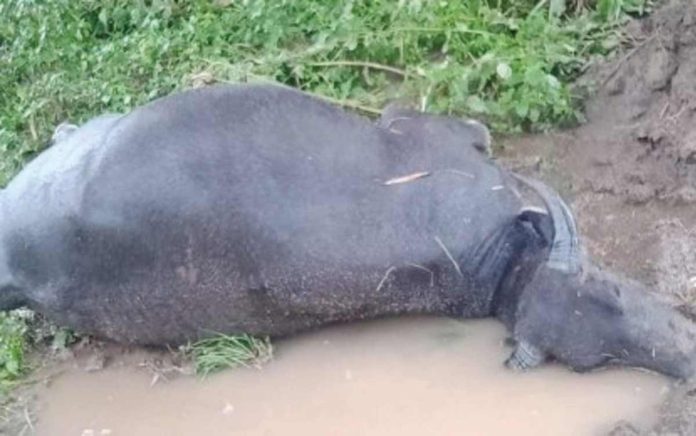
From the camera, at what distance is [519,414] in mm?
4402

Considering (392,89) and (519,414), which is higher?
(392,89)

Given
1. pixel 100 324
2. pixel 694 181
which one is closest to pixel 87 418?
pixel 100 324

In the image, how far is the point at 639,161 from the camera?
502cm

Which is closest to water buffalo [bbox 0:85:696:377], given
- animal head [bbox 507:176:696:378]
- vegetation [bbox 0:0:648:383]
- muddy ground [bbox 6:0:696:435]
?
animal head [bbox 507:176:696:378]

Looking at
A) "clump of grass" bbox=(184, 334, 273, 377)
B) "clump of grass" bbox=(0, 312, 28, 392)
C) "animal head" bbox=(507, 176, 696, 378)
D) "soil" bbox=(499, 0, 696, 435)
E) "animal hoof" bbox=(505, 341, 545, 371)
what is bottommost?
"clump of grass" bbox=(0, 312, 28, 392)

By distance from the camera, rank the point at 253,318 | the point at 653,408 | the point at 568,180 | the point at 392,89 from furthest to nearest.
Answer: the point at 392,89 < the point at 568,180 < the point at 253,318 < the point at 653,408

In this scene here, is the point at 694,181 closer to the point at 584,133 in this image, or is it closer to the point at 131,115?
the point at 584,133

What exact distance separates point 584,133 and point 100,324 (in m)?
1.93

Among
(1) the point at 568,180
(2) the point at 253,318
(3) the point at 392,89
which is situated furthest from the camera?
(3) the point at 392,89

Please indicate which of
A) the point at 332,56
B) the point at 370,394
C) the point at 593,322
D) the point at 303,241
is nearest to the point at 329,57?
the point at 332,56

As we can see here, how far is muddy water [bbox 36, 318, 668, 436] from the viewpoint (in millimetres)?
4406

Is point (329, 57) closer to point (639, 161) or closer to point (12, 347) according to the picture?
point (639, 161)

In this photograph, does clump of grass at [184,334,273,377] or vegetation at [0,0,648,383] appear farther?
vegetation at [0,0,648,383]

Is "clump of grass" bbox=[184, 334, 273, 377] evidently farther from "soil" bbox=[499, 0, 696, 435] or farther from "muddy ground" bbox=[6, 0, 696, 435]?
"soil" bbox=[499, 0, 696, 435]
